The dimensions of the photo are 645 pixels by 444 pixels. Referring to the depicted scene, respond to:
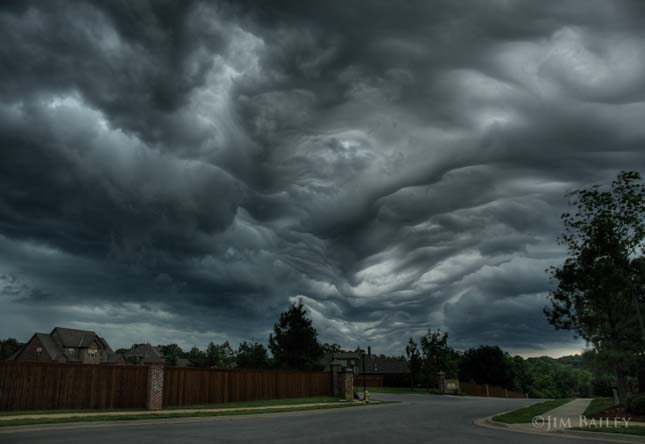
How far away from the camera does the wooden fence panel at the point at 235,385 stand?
1266 inches

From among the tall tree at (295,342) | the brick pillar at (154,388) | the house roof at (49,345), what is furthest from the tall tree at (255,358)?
the brick pillar at (154,388)

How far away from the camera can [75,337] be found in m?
84.2

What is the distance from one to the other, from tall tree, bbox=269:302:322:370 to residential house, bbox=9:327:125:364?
3329 cm

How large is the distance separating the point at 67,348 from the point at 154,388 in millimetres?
61895

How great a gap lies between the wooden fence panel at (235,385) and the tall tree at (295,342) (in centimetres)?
2516

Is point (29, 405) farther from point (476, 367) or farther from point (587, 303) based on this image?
point (476, 367)

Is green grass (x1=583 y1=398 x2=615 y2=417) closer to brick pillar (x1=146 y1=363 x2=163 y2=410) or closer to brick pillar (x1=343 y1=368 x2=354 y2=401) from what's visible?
brick pillar (x1=343 y1=368 x2=354 y2=401)

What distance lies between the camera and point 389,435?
15.8 m

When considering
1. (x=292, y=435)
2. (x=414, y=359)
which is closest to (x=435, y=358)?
(x=414, y=359)

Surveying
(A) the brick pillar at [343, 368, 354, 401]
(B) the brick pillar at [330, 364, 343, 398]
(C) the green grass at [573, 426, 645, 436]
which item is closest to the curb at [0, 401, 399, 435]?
(C) the green grass at [573, 426, 645, 436]

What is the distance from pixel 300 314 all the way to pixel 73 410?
4743 cm

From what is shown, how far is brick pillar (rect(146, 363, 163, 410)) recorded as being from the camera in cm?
2927

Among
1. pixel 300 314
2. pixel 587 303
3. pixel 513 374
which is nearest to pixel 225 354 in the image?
pixel 300 314

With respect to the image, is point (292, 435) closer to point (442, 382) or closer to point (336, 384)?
point (336, 384)
